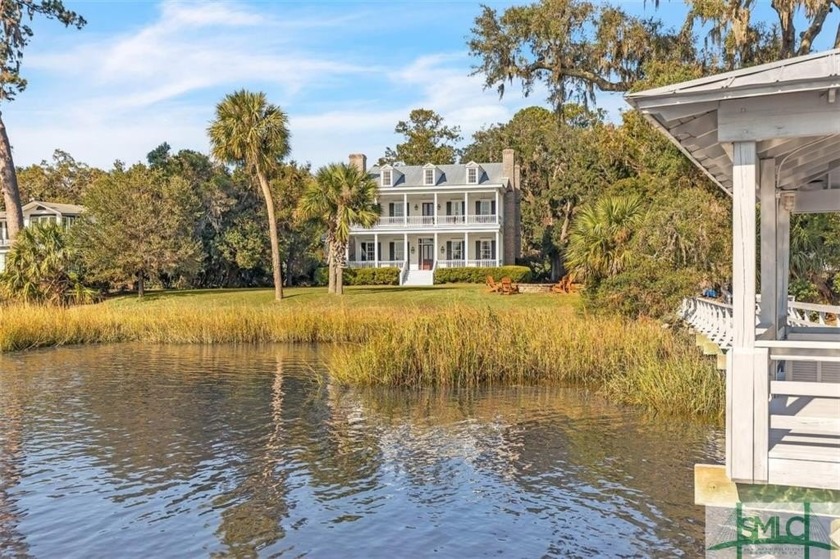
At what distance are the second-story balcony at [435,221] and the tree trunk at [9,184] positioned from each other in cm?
2082

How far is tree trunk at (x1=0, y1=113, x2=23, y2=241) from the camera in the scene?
34906 mm

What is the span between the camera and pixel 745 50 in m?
27.0

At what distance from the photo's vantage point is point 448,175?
54312 millimetres

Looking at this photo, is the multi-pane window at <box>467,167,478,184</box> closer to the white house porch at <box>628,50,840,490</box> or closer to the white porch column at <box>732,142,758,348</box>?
the white house porch at <box>628,50,840,490</box>

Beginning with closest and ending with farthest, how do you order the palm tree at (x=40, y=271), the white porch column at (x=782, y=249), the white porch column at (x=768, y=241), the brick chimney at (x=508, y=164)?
the white porch column at (x=768, y=241) → the white porch column at (x=782, y=249) → the palm tree at (x=40, y=271) → the brick chimney at (x=508, y=164)

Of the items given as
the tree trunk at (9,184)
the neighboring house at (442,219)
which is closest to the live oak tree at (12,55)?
the tree trunk at (9,184)

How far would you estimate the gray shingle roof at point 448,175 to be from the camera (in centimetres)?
5316

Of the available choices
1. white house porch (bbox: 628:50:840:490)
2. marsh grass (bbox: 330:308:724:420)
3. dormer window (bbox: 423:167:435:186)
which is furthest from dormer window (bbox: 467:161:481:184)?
white house porch (bbox: 628:50:840:490)

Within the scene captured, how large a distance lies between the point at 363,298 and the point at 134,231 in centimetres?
1261

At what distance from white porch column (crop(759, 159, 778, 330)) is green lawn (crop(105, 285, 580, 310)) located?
23048 mm

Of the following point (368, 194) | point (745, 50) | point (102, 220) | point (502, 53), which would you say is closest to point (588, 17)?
point (502, 53)

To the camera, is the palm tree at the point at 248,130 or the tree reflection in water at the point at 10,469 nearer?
the tree reflection in water at the point at 10,469

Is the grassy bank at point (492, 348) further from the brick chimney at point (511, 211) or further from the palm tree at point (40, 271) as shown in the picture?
the brick chimney at point (511, 211)

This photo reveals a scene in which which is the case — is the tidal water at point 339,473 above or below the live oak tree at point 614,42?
below
